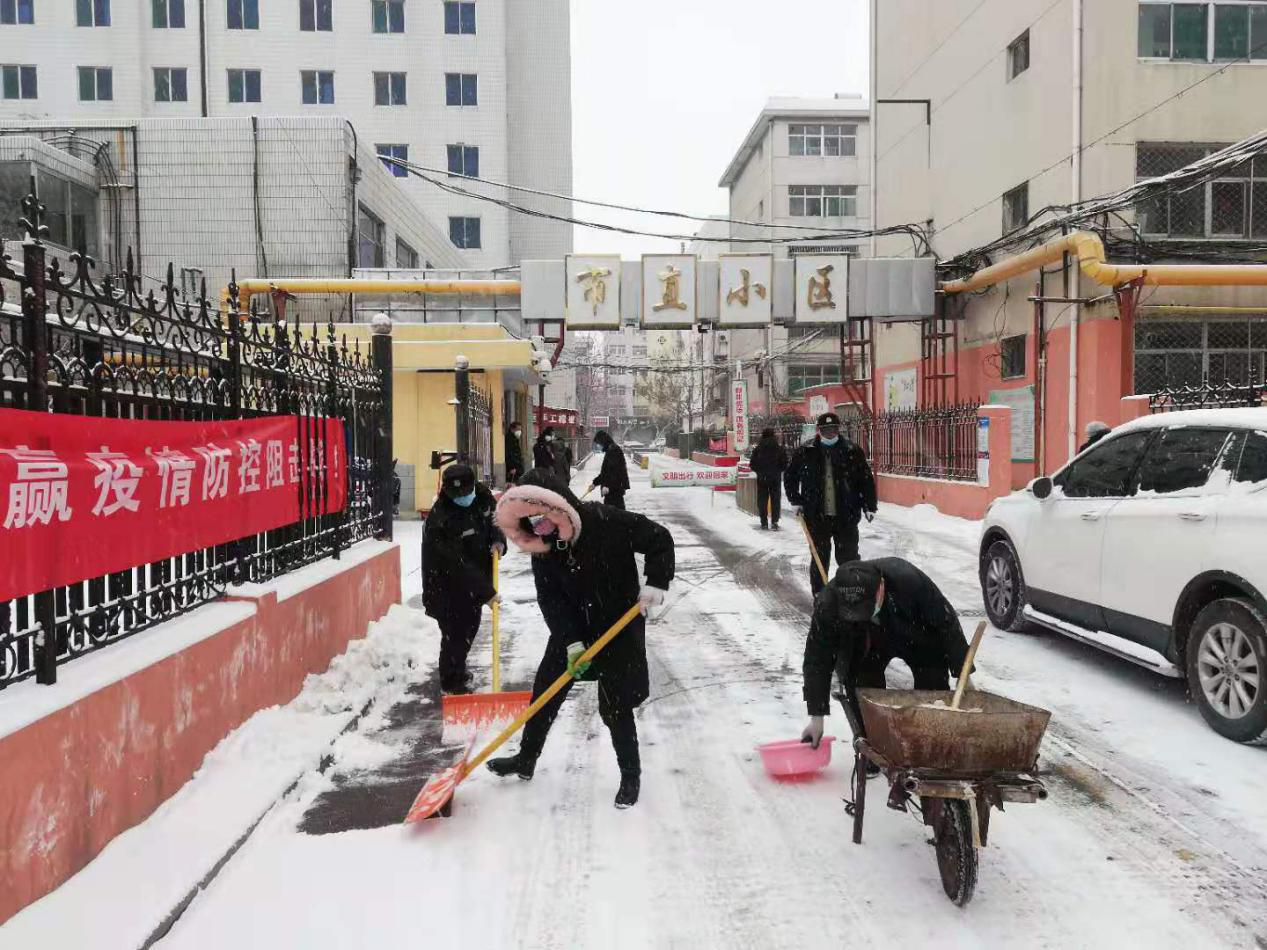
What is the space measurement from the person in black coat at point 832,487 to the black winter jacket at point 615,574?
3859 millimetres

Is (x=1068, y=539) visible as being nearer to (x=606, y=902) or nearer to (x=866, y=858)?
(x=866, y=858)

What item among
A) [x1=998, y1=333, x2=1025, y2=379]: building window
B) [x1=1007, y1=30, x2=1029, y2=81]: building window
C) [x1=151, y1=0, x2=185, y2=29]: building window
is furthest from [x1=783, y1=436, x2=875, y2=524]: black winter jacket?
[x1=151, y1=0, x2=185, y2=29]: building window

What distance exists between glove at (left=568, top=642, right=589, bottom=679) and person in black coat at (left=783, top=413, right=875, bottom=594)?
3.95m

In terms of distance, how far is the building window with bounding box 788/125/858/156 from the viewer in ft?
152

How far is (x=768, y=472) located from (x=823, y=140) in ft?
119

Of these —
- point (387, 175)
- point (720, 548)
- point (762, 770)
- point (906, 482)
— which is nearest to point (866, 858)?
point (762, 770)

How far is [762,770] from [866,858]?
1011mm

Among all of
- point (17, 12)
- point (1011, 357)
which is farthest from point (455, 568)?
point (17, 12)

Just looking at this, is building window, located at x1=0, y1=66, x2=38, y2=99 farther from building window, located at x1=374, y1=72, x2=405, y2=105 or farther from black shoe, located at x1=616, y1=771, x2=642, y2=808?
black shoe, located at x1=616, y1=771, x2=642, y2=808

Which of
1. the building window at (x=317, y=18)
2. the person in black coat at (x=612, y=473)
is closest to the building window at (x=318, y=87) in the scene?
the building window at (x=317, y=18)

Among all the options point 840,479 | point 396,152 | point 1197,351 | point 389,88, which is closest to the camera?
point 840,479

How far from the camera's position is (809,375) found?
47.3 m

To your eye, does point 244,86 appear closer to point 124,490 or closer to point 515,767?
point 124,490

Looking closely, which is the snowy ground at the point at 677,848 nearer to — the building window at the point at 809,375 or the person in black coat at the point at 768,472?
the person in black coat at the point at 768,472
